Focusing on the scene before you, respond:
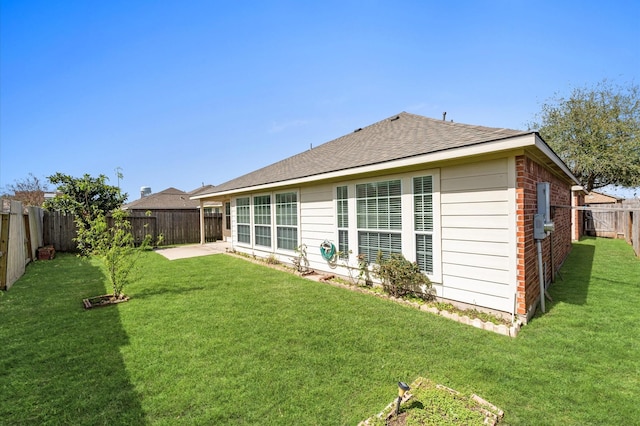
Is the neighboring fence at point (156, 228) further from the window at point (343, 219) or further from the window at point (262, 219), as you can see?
the window at point (343, 219)

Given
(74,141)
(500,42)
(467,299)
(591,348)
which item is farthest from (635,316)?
(74,141)

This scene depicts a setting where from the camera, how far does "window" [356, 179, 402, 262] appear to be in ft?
18.1

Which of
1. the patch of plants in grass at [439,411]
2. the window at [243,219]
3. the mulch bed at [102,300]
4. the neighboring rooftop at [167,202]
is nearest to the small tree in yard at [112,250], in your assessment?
the mulch bed at [102,300]

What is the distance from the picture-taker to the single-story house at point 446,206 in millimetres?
4074

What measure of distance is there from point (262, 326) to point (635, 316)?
19.0 feet

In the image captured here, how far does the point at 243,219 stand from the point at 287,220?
3.57 m

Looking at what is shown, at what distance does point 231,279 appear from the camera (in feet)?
23.8

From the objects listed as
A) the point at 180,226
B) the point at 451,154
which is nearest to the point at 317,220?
the point at 451,154

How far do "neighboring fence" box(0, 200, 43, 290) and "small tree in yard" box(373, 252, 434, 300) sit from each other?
8.57 metres

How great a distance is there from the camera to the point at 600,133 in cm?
1947

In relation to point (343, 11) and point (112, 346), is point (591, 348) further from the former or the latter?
point (343, 11)

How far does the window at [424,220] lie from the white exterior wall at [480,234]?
0.80ft

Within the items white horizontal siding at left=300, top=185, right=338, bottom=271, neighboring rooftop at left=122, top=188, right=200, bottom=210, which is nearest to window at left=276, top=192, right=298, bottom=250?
white horizontal siding at left=300, top=185, right=338, bottom=271

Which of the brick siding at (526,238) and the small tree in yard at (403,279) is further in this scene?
the small tree in yard at (403,279)
